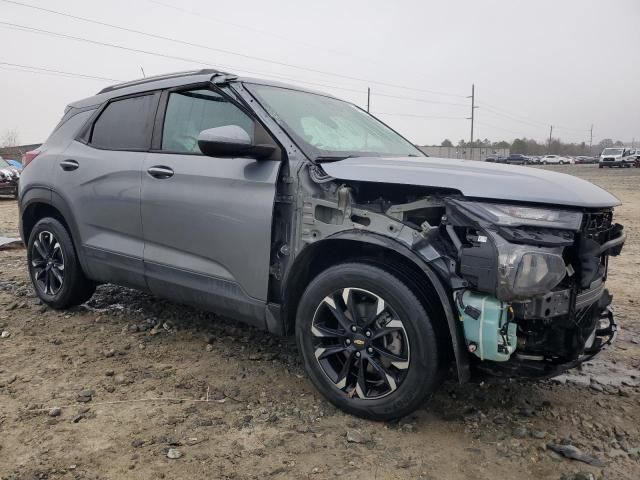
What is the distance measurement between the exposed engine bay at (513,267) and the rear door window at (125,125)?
1.96 meters

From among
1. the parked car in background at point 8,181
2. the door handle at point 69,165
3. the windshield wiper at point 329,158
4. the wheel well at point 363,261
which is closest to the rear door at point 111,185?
the door handle at point 69,165

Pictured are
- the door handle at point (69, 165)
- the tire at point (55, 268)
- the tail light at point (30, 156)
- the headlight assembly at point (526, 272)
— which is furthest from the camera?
the tail light at point (30, 156)

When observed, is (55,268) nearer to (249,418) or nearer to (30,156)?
(30,156)

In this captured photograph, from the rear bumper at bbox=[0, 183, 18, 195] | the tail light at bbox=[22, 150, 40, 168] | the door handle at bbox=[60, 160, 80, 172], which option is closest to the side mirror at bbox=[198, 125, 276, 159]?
the door handle at bbox=[60, 160, 80, 172]

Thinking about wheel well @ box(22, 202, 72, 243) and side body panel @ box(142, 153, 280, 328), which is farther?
wheel well @ box(22, 202, 72, 243)

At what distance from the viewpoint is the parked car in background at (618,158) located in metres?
41.3

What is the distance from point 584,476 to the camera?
85.7 inches

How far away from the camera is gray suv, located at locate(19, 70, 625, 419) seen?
2234mm

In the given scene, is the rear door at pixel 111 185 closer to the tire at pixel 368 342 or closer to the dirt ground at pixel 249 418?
the dirt ground at pixel 249 418

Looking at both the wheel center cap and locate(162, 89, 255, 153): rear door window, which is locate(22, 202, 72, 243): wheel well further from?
the wheel center cap

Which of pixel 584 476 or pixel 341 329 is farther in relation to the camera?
pixel 341 329

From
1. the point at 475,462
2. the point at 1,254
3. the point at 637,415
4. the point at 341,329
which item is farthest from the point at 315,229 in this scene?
the point at 1,254

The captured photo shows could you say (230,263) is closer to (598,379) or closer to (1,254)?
(598,379)

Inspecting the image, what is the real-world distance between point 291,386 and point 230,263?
83 cm
